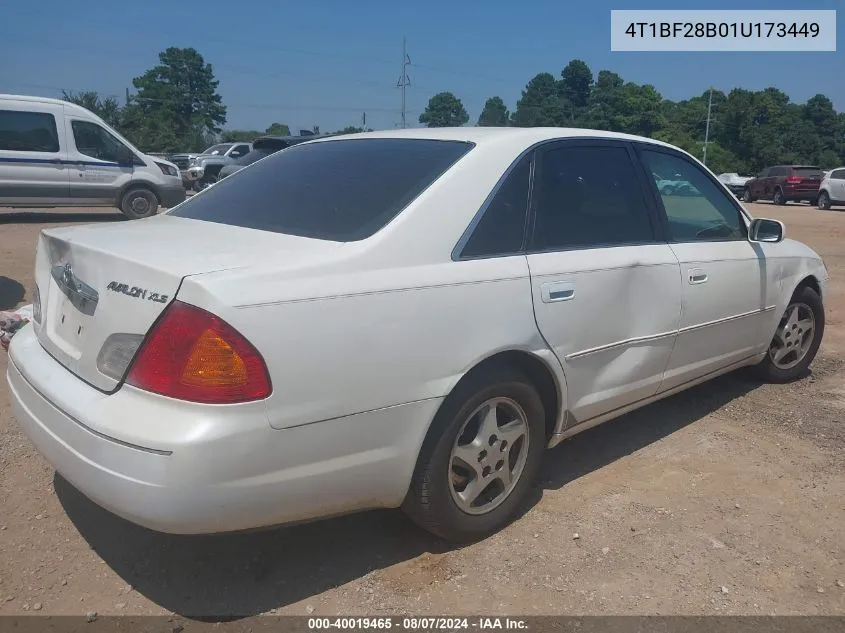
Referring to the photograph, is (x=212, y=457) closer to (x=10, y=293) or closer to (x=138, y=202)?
(x=10, y=293)

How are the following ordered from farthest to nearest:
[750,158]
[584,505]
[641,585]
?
1. [750,158]
2. [584,505]
3. [641,585]

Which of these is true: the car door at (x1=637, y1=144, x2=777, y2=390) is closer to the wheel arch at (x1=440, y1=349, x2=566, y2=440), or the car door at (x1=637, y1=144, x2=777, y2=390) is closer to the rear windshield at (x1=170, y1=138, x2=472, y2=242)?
the wheel arch at (x1=440, y1=349, x2=566, y2=440)

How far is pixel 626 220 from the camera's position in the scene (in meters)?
3.49

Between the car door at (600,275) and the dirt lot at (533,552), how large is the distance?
0.45 m

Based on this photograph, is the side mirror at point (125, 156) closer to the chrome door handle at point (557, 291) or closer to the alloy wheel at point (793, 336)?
the alloy wheel at point (793, 336)

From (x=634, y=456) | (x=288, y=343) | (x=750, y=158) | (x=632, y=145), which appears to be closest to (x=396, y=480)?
(x=288, y=343)

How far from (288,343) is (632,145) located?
2313mm

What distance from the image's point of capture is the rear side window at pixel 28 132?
489 inches

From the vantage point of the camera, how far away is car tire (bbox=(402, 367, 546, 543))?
8.54 ft

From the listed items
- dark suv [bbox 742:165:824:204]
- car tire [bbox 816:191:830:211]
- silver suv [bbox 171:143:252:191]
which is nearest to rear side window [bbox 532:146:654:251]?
silver suv [bbox 171:143:252:191]

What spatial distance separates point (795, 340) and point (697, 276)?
1.59m

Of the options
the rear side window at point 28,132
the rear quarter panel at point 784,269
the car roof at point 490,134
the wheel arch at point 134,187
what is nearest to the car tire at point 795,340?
the rear quarter panel at point 784,269

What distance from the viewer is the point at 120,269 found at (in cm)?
233

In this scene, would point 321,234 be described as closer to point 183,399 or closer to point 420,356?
point 420,356
